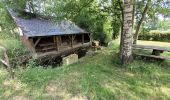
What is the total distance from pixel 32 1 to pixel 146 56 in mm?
14869

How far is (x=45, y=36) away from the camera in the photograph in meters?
11.5

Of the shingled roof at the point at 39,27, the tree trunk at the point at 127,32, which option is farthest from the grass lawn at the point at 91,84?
the shingled roof at the point at 39,27

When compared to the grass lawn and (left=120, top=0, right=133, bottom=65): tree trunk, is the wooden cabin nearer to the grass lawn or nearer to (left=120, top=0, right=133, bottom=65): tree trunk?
(left=120, top=0, right=133, bottom=65): tree trunk

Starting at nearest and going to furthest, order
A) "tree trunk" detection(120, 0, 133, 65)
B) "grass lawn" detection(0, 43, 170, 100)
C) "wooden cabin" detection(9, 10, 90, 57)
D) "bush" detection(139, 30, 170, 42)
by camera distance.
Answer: "grass lawn" detection(0, 43, 170, 100) < "tree trunk" detection(120, 0, 133, 65) < "wooden cabin" detection(9, 10, 90, 57) < "bush" detection(139, 30, 170, 42)

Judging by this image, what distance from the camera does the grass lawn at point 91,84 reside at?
4.04 metres

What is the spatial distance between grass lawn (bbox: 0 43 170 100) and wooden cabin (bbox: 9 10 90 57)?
5895 mm

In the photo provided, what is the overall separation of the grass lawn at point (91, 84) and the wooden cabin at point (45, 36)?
590 cm

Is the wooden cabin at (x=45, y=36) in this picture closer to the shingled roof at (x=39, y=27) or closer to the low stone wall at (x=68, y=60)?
the shingled roof at (x=39, y=27)

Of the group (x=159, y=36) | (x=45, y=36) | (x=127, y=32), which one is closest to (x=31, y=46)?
(x=45, y=36)

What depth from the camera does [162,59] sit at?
6.58 metres

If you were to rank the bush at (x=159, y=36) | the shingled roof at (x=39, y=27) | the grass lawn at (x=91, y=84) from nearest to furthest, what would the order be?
the grass lawn at (x=91, y=84) < the shingled roof at (x=39, y=27) < the bush at (x=159, y=36)

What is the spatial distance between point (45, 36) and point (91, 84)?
7971 mm

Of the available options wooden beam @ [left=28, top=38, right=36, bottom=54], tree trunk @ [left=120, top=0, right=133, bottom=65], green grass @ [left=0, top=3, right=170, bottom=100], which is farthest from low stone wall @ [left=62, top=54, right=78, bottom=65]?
wooden beam @ [left=28, top=38, right=36, bottom=54]

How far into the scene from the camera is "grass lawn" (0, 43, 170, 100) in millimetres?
4039
